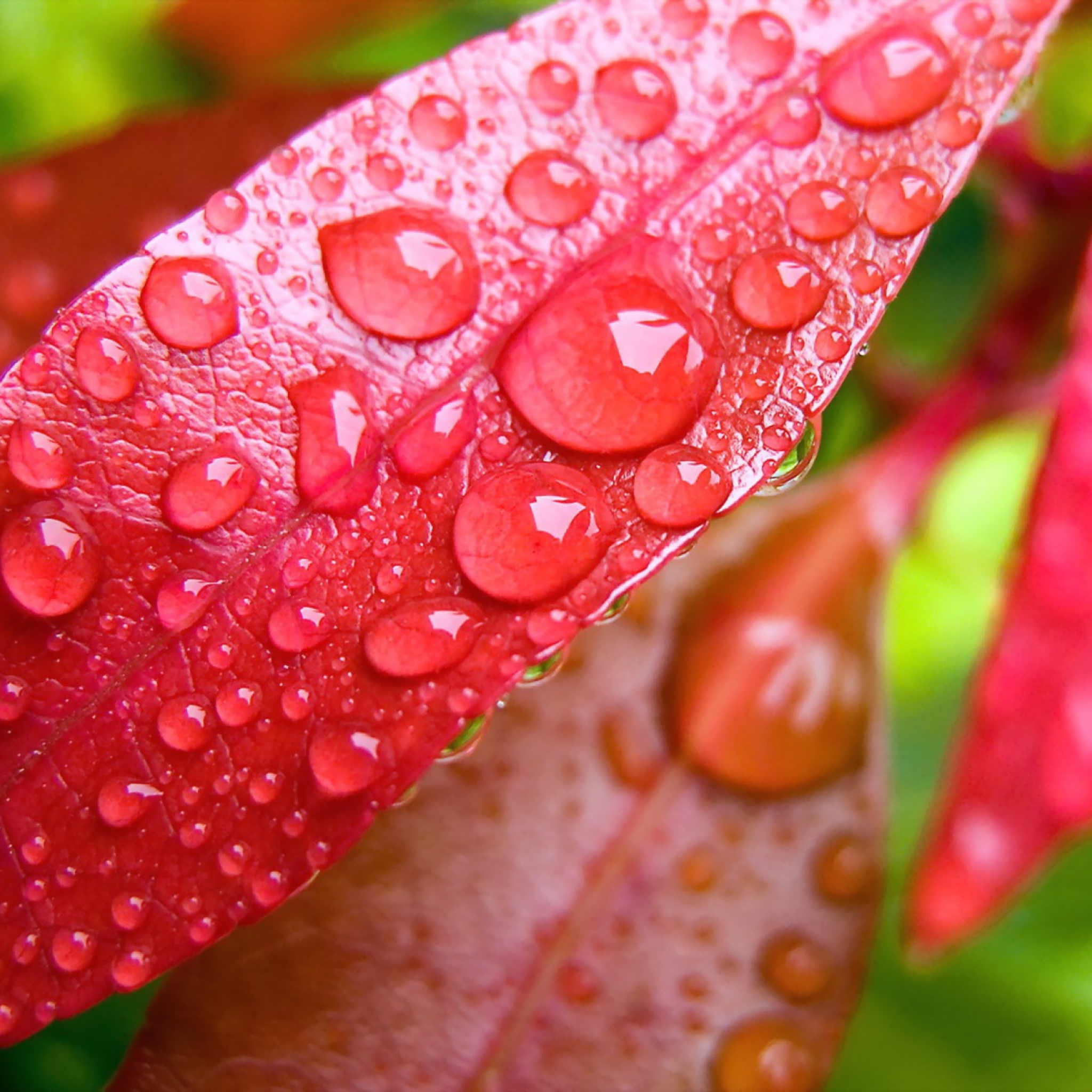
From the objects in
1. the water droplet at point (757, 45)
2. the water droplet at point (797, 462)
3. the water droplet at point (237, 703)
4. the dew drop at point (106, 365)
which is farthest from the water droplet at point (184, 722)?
the water droplet at point (757, 45)

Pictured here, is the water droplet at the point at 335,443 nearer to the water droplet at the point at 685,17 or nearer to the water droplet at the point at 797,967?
the water droplet at the point at 685,17

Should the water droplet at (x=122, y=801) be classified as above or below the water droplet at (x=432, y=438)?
below

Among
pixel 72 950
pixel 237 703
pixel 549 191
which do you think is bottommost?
pixel 72 950

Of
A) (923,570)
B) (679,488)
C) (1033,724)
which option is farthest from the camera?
(923,570)

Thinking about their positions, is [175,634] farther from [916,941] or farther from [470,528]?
[916,941]

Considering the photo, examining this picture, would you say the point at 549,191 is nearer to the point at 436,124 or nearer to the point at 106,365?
the point at 436,124

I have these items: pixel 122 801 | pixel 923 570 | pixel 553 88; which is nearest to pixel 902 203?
pixel 553 88

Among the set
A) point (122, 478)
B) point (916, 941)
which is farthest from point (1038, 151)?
point (122, 478)
